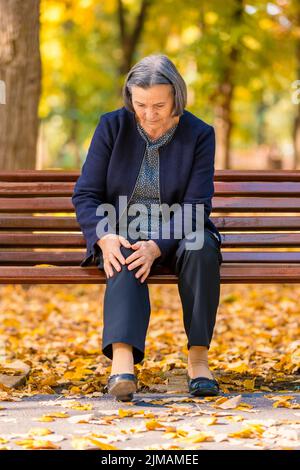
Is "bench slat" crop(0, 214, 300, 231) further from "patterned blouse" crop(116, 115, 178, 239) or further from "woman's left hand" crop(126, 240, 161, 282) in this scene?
"woman's left hand" crop(126, 240, 161, 282)

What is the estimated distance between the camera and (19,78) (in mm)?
7742

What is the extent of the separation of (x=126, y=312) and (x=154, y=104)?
100 centimetres

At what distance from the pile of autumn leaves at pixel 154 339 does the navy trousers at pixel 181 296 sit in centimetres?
47

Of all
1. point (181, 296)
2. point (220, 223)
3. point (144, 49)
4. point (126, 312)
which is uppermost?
point (144, 49)

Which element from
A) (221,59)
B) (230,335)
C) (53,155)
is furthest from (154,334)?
(53,155)

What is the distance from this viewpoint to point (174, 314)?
793 cm

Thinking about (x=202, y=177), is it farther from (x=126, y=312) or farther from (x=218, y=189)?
(x=126, y=312)

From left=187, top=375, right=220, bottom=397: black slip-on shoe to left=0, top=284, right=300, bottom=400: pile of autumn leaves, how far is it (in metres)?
0.27

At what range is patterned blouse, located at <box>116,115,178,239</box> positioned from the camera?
4.50 metres

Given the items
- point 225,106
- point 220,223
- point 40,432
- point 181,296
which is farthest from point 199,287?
point 225,106

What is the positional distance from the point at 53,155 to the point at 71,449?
43.7 metres

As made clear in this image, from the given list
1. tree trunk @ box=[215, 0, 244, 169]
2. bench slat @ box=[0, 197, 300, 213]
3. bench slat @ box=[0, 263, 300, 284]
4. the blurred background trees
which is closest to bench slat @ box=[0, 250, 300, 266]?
bench slat @ box=[0, 263, 300, 284]

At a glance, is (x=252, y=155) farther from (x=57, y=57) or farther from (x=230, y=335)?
(x=230, y=335)

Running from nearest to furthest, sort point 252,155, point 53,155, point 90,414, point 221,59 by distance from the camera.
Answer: point 90,414, point 221,59, point 53,155, point 252,155
